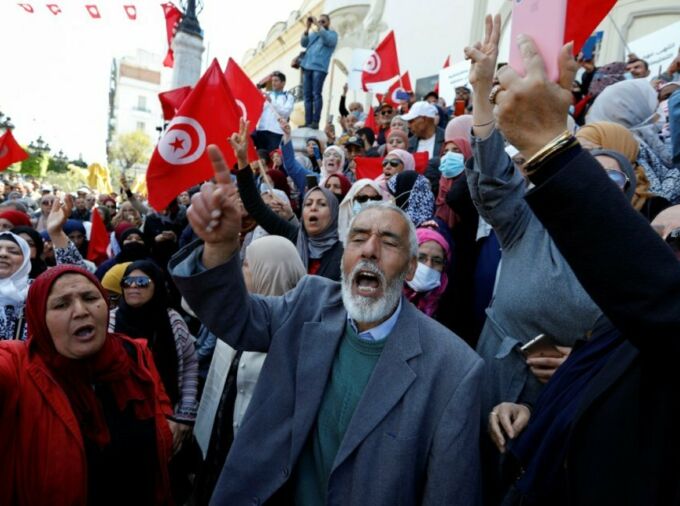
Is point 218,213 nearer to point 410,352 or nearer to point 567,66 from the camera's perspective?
point 410,352

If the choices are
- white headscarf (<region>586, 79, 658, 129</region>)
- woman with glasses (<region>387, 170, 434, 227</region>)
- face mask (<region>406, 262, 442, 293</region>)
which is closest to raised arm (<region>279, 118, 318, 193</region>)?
woman with glasses (<region>387, 170, 434, 227</region>)

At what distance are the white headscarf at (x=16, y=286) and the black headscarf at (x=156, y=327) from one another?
0.73m

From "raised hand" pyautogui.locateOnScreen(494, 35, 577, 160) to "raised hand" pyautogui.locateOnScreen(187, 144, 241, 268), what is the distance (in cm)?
90

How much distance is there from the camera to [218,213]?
1550 mm

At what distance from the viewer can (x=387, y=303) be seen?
6.17 feet

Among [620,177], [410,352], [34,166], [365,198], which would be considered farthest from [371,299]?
[34,166]

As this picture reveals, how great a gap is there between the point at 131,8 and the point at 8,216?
1036cm

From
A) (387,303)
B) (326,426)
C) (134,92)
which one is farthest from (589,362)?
(134,92)

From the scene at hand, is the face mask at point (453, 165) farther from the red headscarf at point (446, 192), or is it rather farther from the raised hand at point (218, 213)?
the raised hand at point (218, 213)

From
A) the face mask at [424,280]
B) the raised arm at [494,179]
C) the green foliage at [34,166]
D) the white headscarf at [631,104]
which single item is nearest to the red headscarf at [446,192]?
the face mask at [424,280]

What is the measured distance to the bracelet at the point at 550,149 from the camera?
0.90 metres

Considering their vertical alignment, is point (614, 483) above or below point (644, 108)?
below

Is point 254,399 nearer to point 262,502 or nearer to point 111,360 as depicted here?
point 262,502

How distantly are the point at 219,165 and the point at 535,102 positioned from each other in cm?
97
